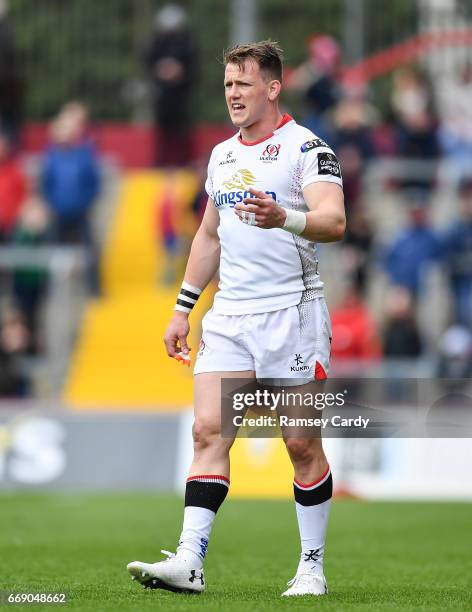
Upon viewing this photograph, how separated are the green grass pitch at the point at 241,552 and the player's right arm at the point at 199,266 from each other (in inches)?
47.3

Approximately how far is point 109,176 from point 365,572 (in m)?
14.7

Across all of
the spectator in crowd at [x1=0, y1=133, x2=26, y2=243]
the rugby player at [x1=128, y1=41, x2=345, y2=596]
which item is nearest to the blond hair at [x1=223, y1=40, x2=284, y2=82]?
the rugby player at [x1=128, y1=41, x2=345, y2=596]

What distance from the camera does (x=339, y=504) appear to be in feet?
48.6

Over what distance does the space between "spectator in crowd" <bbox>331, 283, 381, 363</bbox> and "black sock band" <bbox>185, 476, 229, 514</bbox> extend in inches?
391

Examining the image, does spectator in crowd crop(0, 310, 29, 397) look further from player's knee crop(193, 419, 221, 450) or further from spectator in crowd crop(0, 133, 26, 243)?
player's knee crop(193, 419, 221, 450)

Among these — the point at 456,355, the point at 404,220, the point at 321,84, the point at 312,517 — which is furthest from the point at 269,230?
the point at 404,220

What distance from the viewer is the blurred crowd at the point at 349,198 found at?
696 inches

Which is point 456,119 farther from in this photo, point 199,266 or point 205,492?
point 205,492

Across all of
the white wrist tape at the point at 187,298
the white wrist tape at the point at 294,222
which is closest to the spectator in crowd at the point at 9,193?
the white wrist tape at the point at 187,298

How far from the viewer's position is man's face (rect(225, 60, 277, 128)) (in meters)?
7.39

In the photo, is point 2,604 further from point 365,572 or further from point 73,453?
point 73,453

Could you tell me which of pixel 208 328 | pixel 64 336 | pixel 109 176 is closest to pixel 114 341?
pixel 64 336

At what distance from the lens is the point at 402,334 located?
692 inches

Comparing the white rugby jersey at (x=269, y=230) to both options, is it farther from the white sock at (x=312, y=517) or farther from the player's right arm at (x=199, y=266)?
the white sock at (x=312, y=517)
